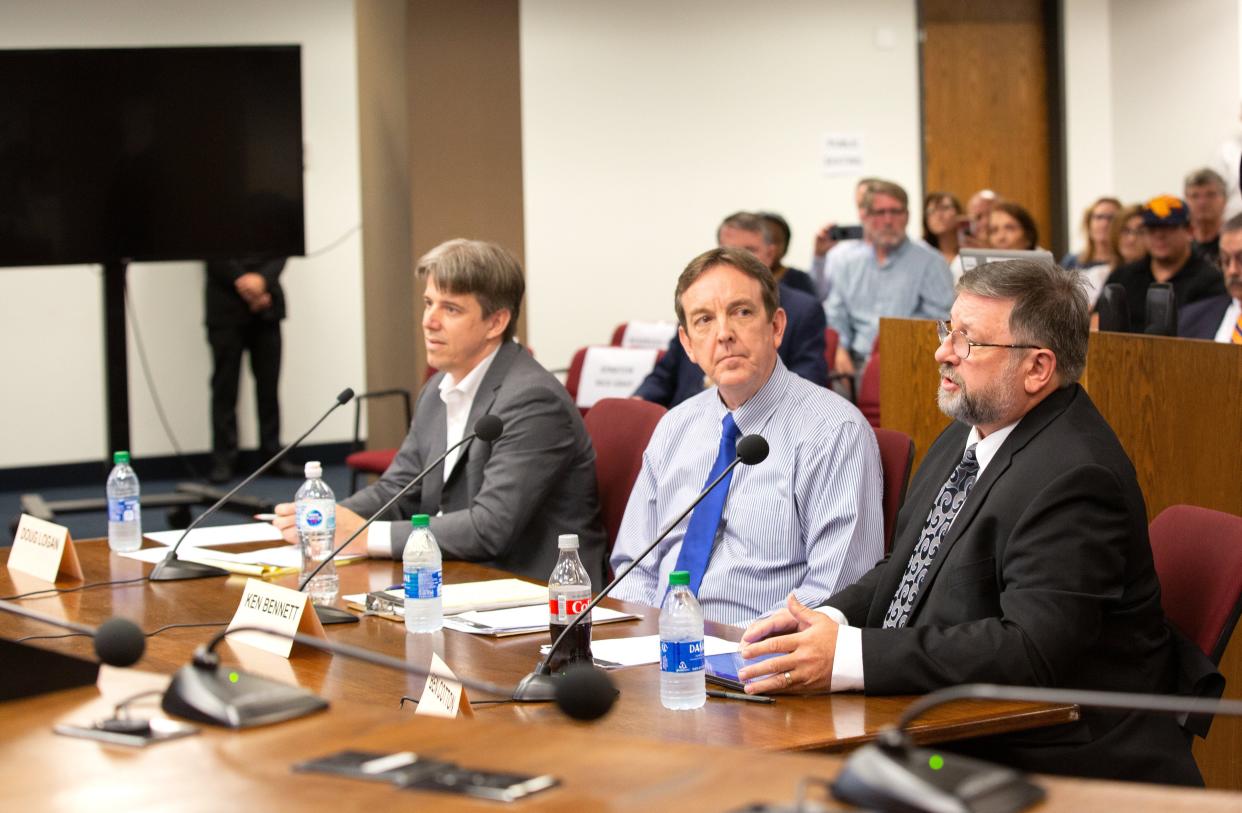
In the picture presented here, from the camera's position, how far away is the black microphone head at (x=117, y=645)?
1660 millimetres

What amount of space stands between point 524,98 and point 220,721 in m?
7.79

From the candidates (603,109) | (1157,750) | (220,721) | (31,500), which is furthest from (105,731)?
(603,109)

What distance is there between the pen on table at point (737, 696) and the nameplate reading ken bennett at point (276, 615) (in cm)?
66

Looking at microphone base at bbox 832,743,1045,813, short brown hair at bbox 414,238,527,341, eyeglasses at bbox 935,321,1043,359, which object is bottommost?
microphone base at bbox 832,743,1045,813

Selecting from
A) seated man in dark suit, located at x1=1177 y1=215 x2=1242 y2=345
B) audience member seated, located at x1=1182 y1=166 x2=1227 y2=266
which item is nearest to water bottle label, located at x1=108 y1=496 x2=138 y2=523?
seated man in dark suit, located at x1=1177 y1=215 x2=1242 y2=345

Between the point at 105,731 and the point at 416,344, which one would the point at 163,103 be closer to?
the point at 416,344

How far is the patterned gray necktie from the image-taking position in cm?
248

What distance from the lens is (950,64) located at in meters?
9.71

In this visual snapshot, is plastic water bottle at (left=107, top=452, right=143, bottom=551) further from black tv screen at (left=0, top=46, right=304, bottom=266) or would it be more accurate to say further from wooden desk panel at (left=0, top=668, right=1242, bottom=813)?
black tv screen at (left=0, top=46, right=304, bottom=266)

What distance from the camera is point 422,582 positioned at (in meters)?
2.58

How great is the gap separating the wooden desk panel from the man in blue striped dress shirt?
141cm

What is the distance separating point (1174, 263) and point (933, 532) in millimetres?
3614

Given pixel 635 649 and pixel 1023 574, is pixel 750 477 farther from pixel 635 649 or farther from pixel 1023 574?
pixel 1023 574

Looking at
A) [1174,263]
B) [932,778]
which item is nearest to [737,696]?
[932,778]
